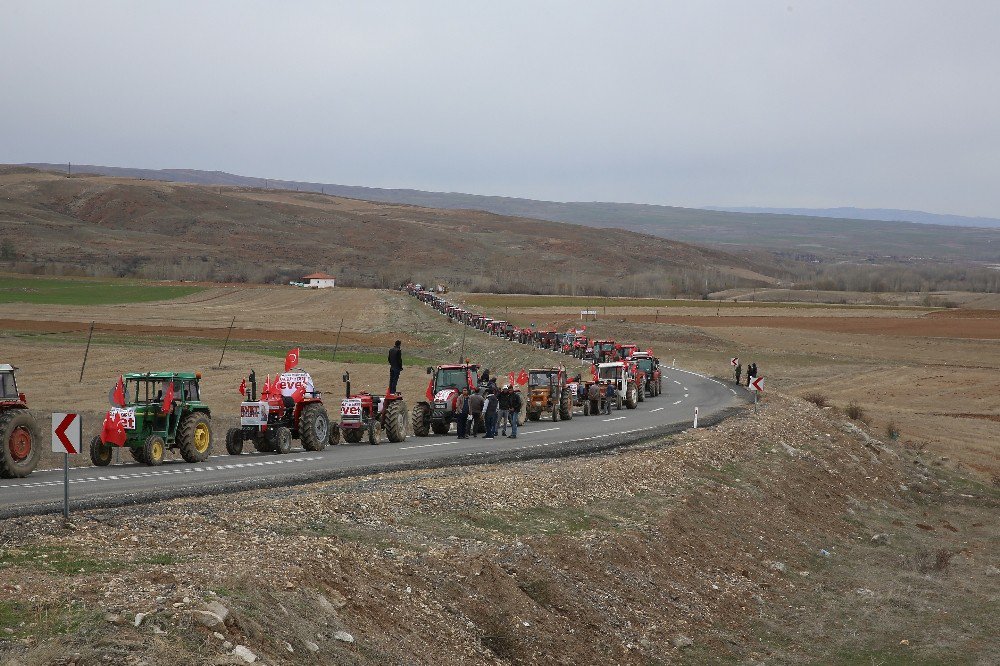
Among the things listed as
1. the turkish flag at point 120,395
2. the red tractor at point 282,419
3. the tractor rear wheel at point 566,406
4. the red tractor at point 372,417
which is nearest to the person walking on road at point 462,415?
the red tractor at point 372,417

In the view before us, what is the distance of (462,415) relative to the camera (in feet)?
101

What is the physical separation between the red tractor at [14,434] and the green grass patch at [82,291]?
73967mm

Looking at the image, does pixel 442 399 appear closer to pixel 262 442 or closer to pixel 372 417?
pixel 372 417

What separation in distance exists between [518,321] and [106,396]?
61989mm

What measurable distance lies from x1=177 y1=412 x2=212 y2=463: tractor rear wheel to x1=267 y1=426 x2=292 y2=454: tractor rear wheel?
2.24 meters

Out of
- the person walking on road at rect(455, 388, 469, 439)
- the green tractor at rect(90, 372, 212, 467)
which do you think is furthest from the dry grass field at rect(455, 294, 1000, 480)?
the green tractor at rect(90, 372, 212, 467)

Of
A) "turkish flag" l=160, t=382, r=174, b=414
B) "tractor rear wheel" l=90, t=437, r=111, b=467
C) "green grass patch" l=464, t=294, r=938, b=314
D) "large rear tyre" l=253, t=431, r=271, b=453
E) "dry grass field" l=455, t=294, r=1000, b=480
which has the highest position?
"turkish flag" l=160, t=382, r=174, b=414

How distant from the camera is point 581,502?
69.3 feet

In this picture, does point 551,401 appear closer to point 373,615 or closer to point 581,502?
point 581,502

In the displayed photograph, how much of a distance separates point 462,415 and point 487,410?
0.70 metres

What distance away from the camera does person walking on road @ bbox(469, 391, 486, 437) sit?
31.1 metres

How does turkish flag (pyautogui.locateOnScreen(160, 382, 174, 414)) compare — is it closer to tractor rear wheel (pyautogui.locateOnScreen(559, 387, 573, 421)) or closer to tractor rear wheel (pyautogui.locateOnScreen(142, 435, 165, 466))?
tractor rear wheel (pyautogui.locateOnScreen(142, 435, 165, 466))

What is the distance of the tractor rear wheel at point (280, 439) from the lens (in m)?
26.0

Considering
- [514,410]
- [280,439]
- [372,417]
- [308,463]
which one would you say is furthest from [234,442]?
[514,410]
